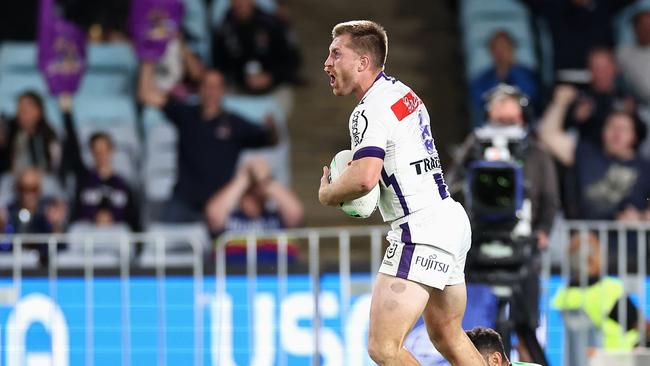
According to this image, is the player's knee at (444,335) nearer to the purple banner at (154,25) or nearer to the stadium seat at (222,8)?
the purple banner at (154,25)

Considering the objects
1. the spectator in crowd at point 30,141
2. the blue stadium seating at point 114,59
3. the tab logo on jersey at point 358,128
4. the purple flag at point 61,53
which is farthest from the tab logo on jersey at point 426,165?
the blue stadium seating at point 114,59

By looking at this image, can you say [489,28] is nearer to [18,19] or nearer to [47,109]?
[47,109]

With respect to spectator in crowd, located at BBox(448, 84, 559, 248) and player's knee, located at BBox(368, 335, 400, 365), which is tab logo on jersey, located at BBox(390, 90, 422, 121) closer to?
player's knee, located at BBox(368, 335, 400, 365)

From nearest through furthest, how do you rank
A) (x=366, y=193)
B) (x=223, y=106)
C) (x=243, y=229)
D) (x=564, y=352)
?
(x=366, y=193) < (x=564, y=352) < (x=243, y=229) < (x=223, y=106)

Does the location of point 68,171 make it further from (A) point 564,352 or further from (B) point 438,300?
(B) point 438,300

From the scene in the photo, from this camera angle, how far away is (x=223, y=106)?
13578 millimetres

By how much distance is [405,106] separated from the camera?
7031mm

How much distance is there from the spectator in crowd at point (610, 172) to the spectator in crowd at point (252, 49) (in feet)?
9.75

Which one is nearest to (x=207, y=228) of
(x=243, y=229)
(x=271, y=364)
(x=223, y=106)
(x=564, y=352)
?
(x=243, y=229)

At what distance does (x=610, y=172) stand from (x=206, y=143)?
360cm

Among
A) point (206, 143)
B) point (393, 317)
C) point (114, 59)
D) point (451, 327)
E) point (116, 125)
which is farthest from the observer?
point (114, 59)

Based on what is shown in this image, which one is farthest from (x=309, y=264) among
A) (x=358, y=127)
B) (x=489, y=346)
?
(x=358, y=127)

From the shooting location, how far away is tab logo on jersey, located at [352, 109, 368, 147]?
687cm

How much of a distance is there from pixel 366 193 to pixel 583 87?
7775 mm
